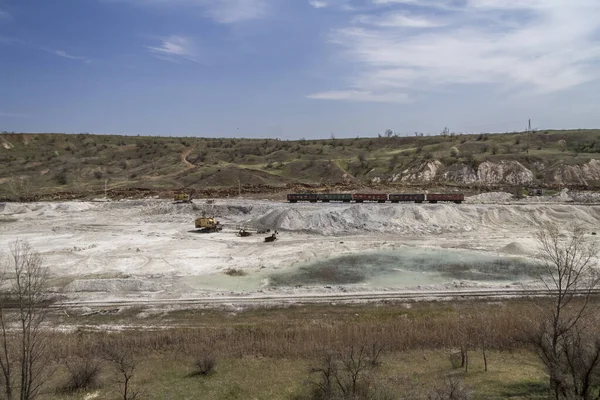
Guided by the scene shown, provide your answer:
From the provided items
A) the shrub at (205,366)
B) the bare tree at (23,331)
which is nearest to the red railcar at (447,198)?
the bare tree at (23,331)

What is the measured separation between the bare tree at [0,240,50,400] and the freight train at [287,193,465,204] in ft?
128

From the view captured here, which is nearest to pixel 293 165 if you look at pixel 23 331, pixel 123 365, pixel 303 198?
pixel 303 198

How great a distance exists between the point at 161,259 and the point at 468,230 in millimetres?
34750

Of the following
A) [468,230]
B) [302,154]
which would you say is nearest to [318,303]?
[468,230]

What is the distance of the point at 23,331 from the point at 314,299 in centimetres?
1781

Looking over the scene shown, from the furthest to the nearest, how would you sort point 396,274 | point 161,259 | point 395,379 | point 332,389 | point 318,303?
point 161,259 < point 396,274 < point 318,303 < point 395,379 < point 332,389

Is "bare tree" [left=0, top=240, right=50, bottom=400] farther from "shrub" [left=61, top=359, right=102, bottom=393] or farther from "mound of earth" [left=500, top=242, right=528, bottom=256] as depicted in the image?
"mound of earth" [left=500, top=242, right=528, bottom=256]

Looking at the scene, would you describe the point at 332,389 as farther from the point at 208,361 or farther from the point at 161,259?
the point at 161,259

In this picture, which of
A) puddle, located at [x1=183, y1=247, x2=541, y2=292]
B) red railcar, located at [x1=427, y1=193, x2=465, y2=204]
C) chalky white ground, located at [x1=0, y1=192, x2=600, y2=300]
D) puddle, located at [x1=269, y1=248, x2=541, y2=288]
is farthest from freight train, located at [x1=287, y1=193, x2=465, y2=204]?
puddle, located at [x1=183, y1=247, x2=541, y2=292]

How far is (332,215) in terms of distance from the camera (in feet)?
175

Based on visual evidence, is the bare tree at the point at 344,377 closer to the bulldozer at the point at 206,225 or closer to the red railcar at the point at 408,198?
the bulldozer at the point at 206,225

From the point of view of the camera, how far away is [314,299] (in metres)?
28.6

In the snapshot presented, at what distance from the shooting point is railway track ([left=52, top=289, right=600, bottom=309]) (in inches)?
1107

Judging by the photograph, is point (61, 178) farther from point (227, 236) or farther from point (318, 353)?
point (318, 353)
